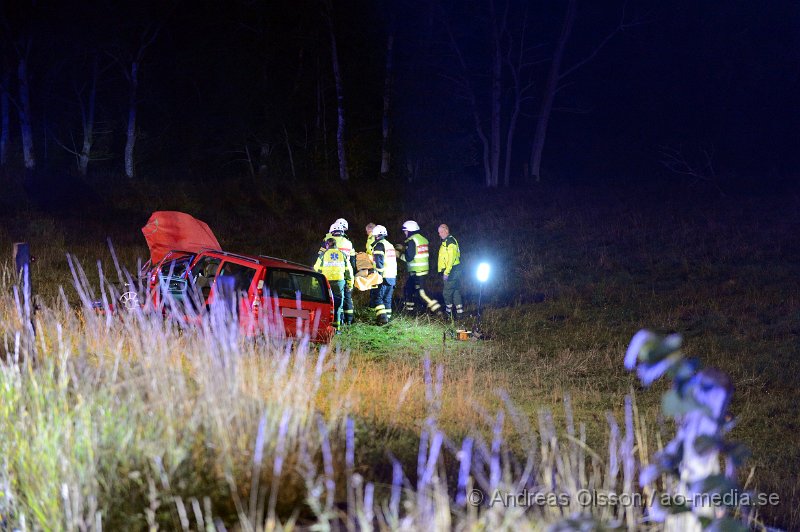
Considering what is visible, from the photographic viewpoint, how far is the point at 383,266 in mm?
16156

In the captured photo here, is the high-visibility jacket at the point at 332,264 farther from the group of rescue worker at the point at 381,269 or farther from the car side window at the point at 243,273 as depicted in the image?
the car side window at the point at 243,273

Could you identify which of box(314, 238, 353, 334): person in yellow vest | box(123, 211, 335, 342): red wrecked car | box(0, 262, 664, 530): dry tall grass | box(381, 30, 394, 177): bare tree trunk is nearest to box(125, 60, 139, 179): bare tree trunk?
box(381, 30, 394, 177): bare tree trunk

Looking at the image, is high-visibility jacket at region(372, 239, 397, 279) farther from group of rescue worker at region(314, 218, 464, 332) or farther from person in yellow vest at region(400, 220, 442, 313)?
person in yellow vest at region(400, 220, 442, 313)

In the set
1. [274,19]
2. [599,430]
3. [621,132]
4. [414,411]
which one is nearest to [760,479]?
[599,430]

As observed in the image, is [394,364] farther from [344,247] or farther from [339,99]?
[339,99]

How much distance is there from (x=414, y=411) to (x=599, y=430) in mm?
2170

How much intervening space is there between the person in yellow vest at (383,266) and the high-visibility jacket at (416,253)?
0.57 meters

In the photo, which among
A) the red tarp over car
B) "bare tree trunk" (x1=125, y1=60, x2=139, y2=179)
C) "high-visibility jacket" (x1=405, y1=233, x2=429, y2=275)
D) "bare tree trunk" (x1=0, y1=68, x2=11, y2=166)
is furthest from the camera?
"bare tree trunk" (x1=125, y1=60, x2=139, y2=179)

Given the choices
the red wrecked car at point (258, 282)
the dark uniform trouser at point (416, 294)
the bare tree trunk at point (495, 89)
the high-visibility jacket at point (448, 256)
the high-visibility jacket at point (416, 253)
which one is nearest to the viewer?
the red wrecked car at point (258, 282)

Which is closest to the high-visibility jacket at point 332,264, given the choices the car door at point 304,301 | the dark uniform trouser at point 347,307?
the dark uniform trouser at point 347,307

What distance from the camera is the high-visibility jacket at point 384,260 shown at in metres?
16.2

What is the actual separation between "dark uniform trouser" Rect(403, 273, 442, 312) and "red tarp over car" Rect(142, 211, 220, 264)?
3851mm

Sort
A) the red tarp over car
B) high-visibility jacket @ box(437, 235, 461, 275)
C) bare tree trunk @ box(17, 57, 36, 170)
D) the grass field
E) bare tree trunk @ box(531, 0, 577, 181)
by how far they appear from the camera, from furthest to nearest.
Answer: bare tree trunk @ box(531, 0, 577, 181) < bare tree trunk @ box(17, 57, 36, 170) < high-visibility jacket @ box(437, 235, 461, 275) < the red tarp over car < the grass field

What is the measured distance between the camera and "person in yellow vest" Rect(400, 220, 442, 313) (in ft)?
55.2
